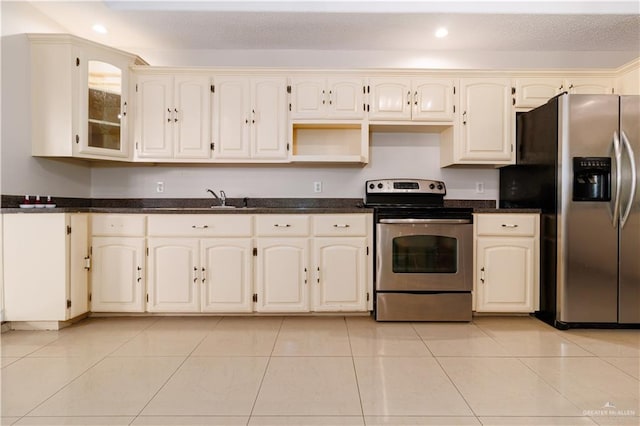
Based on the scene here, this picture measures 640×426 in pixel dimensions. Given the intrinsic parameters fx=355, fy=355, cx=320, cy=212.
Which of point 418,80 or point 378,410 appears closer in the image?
point 378,410

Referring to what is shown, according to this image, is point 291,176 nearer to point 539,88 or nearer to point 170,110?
point 170,110

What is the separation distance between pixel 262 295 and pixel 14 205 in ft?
6.35

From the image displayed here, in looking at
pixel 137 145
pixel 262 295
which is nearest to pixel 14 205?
pixel 137 145

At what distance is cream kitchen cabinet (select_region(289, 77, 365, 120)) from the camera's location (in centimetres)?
309

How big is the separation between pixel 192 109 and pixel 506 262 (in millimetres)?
2931

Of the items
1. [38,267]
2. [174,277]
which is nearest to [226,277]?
[174,277]

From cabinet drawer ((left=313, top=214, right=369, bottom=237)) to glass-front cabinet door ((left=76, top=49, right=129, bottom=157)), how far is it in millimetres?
1779

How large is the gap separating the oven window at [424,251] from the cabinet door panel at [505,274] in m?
0.27

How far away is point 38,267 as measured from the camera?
8.23 feet

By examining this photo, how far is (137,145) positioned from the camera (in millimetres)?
3102

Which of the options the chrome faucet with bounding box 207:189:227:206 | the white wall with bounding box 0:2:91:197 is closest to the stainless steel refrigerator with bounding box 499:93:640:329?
the chrome faucet with bounding box 207:189:227:206

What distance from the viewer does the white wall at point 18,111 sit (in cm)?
259

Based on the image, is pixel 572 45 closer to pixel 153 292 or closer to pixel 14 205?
pixel 153 292

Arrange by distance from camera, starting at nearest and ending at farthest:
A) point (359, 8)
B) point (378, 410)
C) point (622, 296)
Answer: point (378, 410), point (622, 296), point (359, 8)
